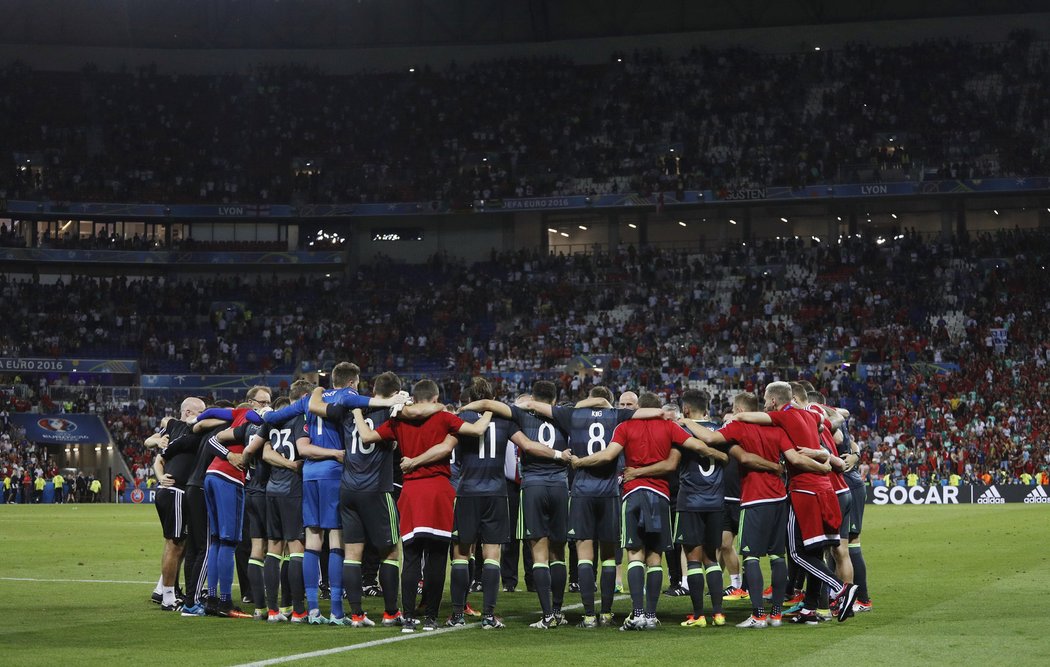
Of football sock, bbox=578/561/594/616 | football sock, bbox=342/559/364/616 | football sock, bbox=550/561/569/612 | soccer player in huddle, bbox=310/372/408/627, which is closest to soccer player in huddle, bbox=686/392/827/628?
football sock, bbox=578/561/594/616

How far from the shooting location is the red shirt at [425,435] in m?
12.4

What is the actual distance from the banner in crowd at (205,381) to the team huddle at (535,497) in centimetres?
4620

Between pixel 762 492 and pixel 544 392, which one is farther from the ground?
pixel 544 392

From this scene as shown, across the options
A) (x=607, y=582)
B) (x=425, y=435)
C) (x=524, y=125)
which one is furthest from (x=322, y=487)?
(x=524, y=125)

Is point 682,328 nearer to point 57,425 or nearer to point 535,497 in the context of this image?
point 57,425

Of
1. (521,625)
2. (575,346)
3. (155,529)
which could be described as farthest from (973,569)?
(575,346)

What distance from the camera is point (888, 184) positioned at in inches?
2365

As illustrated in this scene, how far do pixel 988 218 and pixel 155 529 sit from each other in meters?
46.9

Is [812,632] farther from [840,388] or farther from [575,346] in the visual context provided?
[575,346]

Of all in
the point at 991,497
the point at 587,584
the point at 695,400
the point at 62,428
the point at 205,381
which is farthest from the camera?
the point at 205,381

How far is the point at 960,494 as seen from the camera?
137 ft

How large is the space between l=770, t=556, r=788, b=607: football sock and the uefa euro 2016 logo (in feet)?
157

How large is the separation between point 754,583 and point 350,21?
65422 millimetres

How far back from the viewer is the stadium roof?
70375 mm
